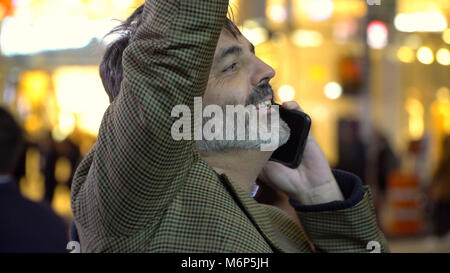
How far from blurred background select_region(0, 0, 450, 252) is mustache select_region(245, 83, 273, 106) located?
535cm

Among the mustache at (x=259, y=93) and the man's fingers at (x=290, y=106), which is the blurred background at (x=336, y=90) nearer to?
the man's fingers at (x=290, y=106)

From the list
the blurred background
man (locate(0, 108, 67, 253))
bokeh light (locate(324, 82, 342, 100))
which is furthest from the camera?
bokeh light (locate(324, 82, 342, 100))

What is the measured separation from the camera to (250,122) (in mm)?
1794

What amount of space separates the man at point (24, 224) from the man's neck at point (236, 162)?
52.2 inches

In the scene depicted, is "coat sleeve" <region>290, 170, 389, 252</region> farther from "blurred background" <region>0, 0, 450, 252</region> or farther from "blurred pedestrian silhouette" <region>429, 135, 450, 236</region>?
"blurred pedestrian silhouette" <region>429, 135, 450, 236</region>

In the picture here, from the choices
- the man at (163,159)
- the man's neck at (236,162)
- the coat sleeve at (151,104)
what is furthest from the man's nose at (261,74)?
the coat sleeve at (151,104)

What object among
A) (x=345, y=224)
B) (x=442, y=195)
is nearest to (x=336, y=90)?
(x=442, y=195)

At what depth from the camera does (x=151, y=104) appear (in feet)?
4.47

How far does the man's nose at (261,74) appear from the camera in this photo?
1.83m

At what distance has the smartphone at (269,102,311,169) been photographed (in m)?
2.04

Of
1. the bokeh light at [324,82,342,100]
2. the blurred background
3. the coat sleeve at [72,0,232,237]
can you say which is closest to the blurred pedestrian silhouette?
the blurred background

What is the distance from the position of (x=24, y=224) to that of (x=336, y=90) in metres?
11.2

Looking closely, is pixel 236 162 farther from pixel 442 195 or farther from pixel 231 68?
pixel 442 195
